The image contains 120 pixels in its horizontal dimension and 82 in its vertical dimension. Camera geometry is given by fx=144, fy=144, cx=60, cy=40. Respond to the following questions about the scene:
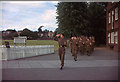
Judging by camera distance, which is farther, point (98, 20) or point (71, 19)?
point (98, 20)

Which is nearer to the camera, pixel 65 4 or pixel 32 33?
pixel 32 33

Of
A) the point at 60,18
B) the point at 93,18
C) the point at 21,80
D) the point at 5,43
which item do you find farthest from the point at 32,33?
the point at 93,18

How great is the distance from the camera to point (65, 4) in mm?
25281

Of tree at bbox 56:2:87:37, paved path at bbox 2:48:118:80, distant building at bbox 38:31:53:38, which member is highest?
tree at bbox 56:2:87:37

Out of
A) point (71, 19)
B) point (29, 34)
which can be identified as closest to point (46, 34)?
point (29, 34)

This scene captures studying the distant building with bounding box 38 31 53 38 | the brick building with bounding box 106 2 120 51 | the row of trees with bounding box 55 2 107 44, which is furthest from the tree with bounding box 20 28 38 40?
the row of trees with bounding box 55 2 107 44

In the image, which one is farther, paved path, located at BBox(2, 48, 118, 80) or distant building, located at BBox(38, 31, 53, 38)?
distant building, located at BBox(38, 31, 53, 38)

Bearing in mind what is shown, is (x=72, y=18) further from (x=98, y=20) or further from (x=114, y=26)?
(x=98, y=20)

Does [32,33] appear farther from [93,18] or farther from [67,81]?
[93,18]

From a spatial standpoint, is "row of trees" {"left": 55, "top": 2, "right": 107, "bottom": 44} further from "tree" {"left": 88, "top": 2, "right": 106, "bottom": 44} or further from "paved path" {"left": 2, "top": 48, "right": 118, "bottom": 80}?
"paved path" {"left": 2, "top": 48, "right": 118, "bottom": 80}

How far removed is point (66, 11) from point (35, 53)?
13.4 metres

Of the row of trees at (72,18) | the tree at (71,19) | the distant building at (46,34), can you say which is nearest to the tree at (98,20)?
the row of trees at (72,18)

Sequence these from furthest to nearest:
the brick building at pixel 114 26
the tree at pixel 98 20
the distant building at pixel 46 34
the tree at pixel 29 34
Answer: the tree at pixel 98 20, the brick building at pixel 114 26, the tree at pixel 29 34, the distant building at pixel 46 34

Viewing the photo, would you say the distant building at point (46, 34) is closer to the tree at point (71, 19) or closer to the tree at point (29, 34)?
the tree at point (29, 34)
